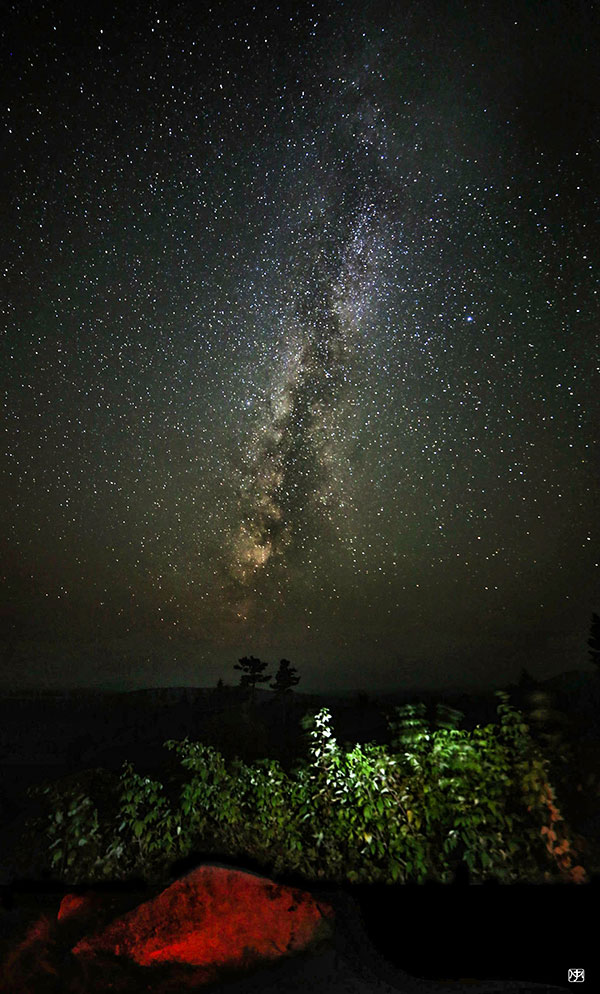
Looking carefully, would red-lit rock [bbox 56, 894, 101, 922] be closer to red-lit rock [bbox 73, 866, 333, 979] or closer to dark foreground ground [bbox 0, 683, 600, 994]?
dark foreground ground [bbox 0, 683, 600, 994]

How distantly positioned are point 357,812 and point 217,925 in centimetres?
143

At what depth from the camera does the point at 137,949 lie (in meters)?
3.38

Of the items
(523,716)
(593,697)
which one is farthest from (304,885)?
(593,697)

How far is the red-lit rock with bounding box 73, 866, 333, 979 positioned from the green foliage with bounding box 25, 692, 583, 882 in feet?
2.99

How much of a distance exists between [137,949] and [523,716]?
121 inches

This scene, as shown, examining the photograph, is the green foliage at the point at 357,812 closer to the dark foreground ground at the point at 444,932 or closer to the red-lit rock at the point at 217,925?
the dark foreground ground at the point at 444,932

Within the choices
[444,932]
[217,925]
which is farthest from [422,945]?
[217,925]

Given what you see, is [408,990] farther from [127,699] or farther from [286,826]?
[127,699]

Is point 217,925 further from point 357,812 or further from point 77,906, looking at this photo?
point 357,812

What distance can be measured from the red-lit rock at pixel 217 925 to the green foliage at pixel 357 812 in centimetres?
91

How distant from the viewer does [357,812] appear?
176 inches

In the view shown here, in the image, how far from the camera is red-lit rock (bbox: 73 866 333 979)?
10.9 ft

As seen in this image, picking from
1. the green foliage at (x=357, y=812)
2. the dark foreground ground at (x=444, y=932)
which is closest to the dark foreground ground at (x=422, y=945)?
the dark foreground ground at (x=444, y=932)

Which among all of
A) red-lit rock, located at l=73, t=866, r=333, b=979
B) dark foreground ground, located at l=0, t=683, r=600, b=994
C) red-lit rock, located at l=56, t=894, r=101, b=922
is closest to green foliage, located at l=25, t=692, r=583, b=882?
dark foreground ground, located at l=0, t=683, r=600, b=994
